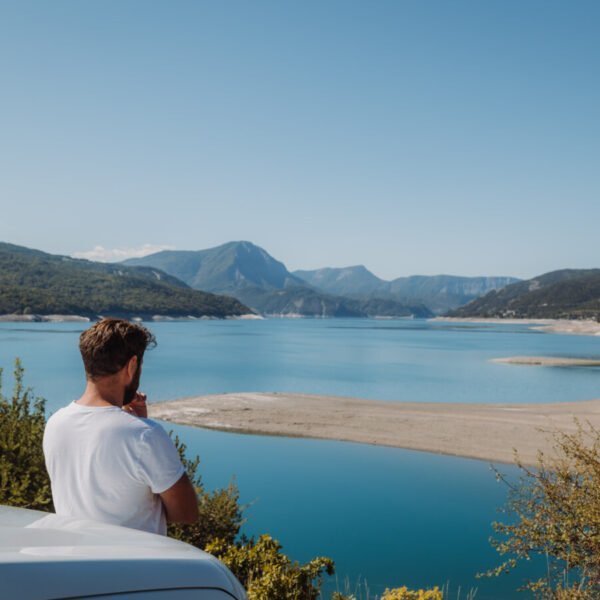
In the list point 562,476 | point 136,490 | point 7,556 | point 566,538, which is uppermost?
point 7,556

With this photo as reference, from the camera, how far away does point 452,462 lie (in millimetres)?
20188

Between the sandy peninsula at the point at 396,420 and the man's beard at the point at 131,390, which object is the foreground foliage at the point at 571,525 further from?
the sandy peninsula at the point at 396,420

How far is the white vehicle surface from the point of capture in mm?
1271

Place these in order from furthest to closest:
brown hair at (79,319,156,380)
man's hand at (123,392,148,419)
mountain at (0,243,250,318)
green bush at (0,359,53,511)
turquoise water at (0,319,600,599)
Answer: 1. mountain at (0,243,250,318)
2. turquoise water at (0,319,600,599)
3. green bush at (0,359,53,511)
4. man's hand at (123,392,148,419)
5. brown hair at (79,319,156,380)

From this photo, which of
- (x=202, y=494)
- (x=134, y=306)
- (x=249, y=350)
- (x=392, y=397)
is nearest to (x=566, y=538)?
(x=202, y=494)

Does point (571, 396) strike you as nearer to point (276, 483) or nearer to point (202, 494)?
point (276, 483)

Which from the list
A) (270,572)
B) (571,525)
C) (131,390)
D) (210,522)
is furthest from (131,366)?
(571,525)

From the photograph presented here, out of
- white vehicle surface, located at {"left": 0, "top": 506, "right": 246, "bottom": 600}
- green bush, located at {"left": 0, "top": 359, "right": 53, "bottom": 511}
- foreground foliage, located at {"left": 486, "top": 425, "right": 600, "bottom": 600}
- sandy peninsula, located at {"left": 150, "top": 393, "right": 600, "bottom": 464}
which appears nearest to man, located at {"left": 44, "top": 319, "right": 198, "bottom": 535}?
white vehicle surface, located at {"left": 0, "top": 506, "right": 246, "bottom": 600}

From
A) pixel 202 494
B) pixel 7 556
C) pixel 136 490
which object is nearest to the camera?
pixel 7 556

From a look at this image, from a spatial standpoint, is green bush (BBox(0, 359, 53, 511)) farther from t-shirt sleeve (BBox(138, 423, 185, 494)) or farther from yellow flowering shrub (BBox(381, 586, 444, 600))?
t-shirt sleeve (BBox(138, 423, 185, 494))

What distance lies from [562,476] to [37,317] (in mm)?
145560

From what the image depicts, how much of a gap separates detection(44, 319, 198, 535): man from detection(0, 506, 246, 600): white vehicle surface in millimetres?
550

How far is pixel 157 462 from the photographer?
2.28 meters

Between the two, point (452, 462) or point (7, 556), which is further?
point (452, 462)
